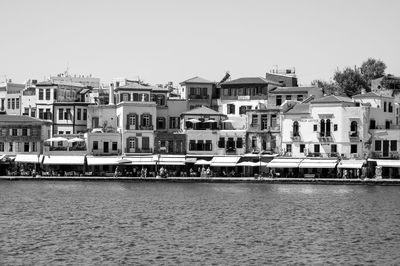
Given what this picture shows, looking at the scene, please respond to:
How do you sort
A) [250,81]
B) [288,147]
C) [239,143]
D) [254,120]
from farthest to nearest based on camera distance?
[250,81] → [254,120] → [239,143] → [288,147]

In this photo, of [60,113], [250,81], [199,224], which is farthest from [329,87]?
[199,224]

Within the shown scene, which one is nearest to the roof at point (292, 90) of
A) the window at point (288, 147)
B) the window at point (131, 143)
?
the window at point (288, 147)

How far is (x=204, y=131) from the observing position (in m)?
103

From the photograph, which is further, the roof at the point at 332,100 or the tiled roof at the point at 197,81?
the tiled roof at the point at 197,81

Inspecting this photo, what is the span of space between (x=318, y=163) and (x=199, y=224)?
118 feet

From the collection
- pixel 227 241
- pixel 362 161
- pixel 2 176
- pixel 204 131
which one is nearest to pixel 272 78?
pixel 204 131

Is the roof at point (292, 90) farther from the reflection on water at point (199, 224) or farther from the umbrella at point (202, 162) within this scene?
the reflection on water at point (199, 224)

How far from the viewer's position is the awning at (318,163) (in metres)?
94.4

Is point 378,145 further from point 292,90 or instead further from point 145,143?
point 145,143

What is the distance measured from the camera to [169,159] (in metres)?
101

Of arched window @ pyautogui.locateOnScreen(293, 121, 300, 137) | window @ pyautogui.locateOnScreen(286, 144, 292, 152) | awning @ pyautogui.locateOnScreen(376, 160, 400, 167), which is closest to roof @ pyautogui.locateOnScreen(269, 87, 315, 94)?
arched window @ pyautogui.locateOnScreen(293, 121, 300, 137)

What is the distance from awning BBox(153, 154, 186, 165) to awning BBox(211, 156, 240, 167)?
11.2ft

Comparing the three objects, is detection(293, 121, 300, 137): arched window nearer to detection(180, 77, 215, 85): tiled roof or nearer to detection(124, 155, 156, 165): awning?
detection(124, 155, 156, 165): awning

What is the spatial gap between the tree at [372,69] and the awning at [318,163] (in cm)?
3856
